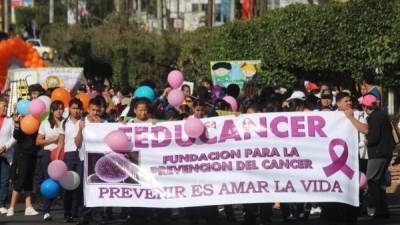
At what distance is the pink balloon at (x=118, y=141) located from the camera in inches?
474

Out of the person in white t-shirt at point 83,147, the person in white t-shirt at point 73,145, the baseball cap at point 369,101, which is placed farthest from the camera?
the baseball cap at point 369,101

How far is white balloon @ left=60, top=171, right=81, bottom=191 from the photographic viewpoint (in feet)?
41.4

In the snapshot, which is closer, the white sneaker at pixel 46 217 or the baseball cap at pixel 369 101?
the baseball cap at pixel 369 101

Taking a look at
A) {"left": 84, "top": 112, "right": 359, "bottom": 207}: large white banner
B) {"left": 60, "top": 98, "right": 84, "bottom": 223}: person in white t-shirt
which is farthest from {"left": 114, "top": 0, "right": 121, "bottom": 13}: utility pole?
{"left": 84, "top": 112, "right": 359, "bottom": 207}: large white banner

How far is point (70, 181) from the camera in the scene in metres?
12.7

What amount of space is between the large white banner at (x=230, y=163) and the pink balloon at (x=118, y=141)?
0.26ft

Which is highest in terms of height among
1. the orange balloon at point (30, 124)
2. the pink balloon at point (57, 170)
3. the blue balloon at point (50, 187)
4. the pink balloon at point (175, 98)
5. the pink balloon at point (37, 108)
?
the pink balloon at point (175, 98)

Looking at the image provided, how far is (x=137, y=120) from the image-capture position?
1254cm

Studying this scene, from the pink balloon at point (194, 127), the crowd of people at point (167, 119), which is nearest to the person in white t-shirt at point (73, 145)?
the crowd of people at point (167, 119)

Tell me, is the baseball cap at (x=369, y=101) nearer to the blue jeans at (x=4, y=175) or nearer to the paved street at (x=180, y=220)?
the paved street at (x=180, y=220)

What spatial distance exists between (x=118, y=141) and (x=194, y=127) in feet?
2.76

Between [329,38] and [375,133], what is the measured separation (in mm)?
11903

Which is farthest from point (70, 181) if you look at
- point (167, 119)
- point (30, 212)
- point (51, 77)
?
point (51, 77)

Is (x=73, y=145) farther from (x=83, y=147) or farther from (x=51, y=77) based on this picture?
(x=51, y=77)
